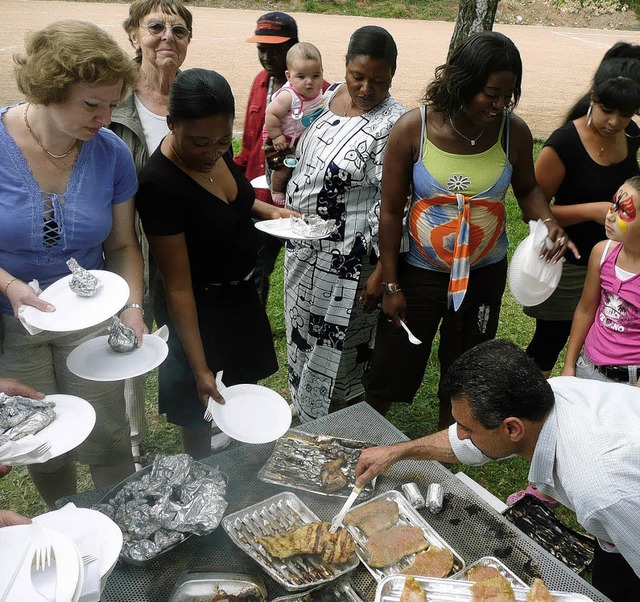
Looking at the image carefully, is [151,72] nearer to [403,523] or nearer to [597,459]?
[403,523]

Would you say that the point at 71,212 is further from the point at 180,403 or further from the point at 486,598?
the point at 486,598

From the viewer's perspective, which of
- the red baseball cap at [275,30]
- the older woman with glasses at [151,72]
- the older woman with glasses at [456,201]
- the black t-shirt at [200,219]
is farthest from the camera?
the red baseball cap at [275,30]

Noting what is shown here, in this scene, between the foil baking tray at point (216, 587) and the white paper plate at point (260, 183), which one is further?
the white paper plate at point (260, 183)

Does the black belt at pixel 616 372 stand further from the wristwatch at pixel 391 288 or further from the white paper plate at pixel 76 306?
the white paper plate at pixel 76 306

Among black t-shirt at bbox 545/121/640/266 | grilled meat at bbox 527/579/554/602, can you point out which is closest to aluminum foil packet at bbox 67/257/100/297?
grilled meat at bbox 527/579/554/602

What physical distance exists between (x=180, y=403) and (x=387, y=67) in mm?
1918

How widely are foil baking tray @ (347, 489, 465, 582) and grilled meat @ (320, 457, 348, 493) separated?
117 millimetres

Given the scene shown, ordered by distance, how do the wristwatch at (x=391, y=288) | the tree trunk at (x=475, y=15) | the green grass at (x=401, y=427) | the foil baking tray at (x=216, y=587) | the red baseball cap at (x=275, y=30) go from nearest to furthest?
the foil baking tray at (x=216, y=587), the wristwatch at (x=391, y=288), the green grass at (x=401, y=427), the red baseball cap at (x=275, y=30), the tree trunk at (x=475, y=15)

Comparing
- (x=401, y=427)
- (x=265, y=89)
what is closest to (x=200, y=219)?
(x=265, y=89)

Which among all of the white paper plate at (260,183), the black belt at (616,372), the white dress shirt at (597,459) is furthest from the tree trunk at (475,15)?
the white dress shirt at (597,459)

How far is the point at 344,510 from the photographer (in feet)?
6.63

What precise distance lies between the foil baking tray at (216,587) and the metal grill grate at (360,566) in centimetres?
4

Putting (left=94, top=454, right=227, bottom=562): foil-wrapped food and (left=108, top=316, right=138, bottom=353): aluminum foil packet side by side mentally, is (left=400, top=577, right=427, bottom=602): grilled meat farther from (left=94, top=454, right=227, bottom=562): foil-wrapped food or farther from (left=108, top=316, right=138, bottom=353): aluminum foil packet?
(left=108, top=316, right=138, bottom=353): aluminum foil packet

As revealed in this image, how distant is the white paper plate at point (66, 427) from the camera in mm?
1702
